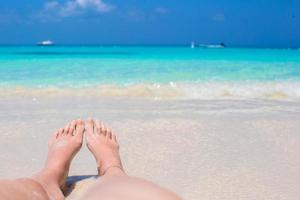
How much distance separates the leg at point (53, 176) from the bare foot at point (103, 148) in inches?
2.3

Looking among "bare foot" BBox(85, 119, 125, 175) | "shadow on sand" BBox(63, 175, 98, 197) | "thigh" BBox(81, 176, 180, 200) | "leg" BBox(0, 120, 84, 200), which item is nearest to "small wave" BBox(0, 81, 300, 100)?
"bare foot" BBox(85, 119, 125, 175)

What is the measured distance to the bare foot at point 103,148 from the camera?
2111 mm

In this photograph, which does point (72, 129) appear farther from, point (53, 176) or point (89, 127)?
point (53, 176)

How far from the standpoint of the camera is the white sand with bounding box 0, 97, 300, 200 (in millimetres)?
2135

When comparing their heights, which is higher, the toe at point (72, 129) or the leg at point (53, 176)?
the toe at point (72, 129)

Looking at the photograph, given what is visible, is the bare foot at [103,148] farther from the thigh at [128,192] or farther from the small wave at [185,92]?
the small wave at [185,92]

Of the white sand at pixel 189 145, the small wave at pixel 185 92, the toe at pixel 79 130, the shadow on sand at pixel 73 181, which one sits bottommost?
the shadow on sand at pixel 73 181

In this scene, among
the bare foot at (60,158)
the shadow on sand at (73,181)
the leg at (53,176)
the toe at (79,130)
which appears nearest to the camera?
the leg at (53,176)

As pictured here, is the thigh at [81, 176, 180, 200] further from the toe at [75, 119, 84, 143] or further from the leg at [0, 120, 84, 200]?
the toe at [75, 119, 84, 143]

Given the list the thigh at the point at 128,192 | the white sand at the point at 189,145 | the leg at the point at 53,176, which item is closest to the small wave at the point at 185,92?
the white sand at the point at 189,145

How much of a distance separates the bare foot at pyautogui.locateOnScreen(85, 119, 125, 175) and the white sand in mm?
100

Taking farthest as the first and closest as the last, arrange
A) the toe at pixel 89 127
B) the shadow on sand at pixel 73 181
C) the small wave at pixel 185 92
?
1. the small wave at pixel 185 92
2. the toe at pixel 89 127
3. the shadow on sand at pixel 73 181

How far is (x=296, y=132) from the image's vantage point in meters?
3.14

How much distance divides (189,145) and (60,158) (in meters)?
0.85
